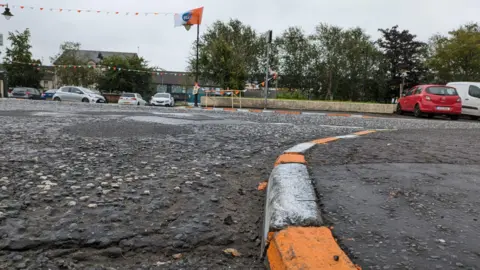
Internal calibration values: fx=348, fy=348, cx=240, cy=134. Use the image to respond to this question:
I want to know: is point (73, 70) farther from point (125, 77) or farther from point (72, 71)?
point (125, 77)

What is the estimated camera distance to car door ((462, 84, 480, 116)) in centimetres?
1609

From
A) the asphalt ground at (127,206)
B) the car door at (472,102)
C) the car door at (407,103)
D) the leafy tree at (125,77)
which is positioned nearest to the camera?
the asphalt ground at (127,206)

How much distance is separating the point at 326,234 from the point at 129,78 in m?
53.1

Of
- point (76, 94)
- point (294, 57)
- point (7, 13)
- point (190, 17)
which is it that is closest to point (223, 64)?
point (190, 17)

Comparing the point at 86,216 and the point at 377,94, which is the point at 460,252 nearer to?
the point at 86,216

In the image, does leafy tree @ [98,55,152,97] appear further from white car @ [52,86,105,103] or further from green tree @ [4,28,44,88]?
white car @ [52,86,105,103]

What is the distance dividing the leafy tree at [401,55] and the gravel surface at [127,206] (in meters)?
34.4

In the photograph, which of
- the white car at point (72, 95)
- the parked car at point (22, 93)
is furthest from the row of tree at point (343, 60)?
the parked car at point (22, 93)

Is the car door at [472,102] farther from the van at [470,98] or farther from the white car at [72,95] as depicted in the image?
the white car at [72,95]

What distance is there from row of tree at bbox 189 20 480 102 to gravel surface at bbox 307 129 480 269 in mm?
23853

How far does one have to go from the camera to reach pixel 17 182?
7.59 feet

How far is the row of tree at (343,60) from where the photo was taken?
1177 inches

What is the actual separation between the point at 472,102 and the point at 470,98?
0.70 feet

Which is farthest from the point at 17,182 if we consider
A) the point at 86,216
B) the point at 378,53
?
the point at 378,53
